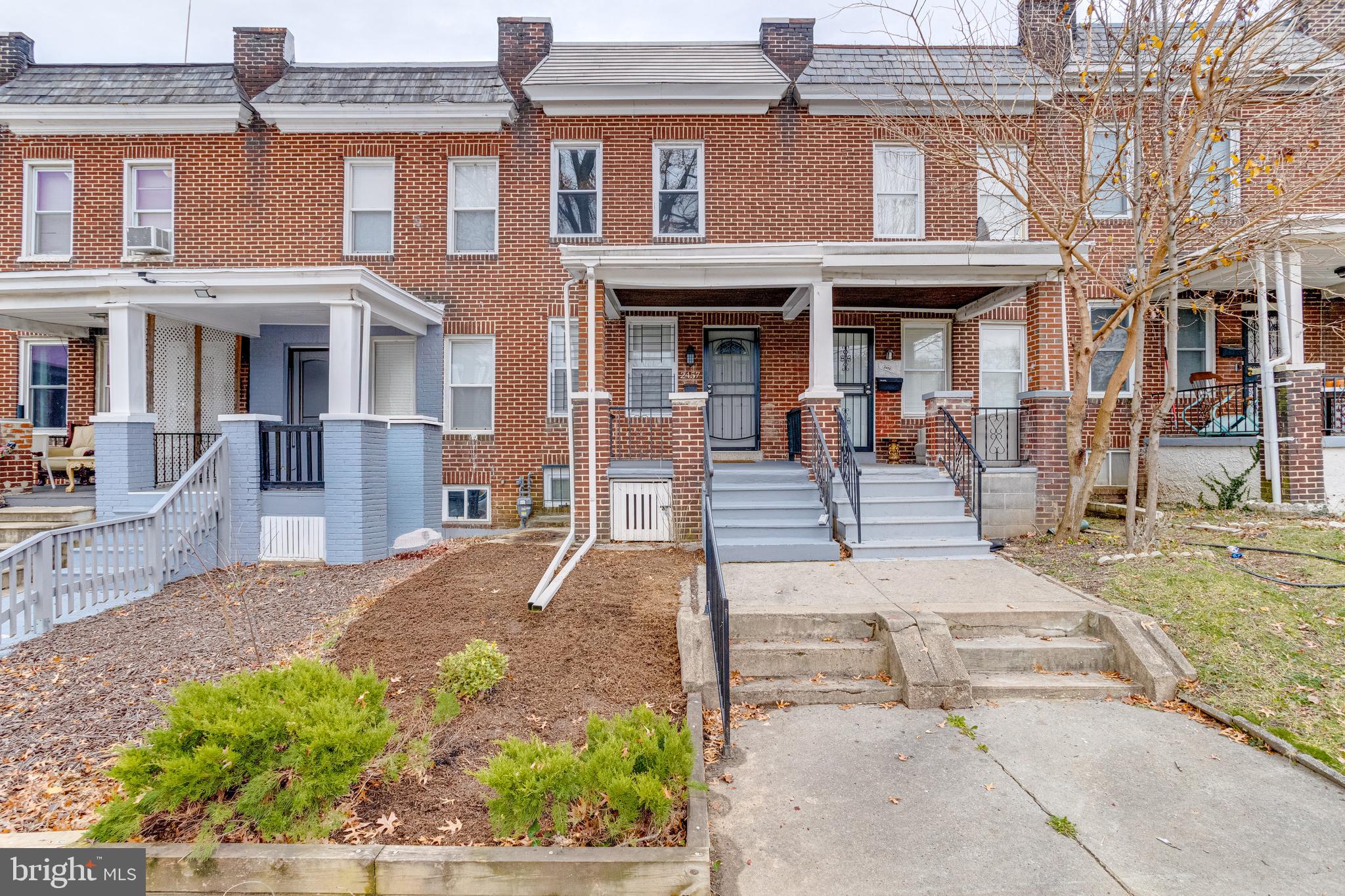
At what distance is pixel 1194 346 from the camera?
11602 mm

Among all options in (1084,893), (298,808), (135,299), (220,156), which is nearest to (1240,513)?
(1084,893)

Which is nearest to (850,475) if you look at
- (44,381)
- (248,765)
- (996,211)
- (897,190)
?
(897,190)

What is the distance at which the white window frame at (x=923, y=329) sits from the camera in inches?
442

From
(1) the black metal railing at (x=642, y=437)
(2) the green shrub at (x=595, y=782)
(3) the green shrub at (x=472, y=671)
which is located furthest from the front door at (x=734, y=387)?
(2) the green shrub at (x=595, y=782)

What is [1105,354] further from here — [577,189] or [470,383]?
[470,383]

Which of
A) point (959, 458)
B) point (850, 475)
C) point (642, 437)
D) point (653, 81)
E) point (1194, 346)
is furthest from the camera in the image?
point (1194, 346)

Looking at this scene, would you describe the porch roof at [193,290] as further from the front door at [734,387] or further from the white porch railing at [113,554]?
the front door at [734,387]

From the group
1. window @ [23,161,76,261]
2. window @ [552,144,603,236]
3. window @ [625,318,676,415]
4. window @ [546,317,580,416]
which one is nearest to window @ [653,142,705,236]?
window @ [552,144,603,236]

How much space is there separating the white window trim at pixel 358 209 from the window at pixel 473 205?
3.07 ft

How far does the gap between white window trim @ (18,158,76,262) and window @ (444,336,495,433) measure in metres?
6.67

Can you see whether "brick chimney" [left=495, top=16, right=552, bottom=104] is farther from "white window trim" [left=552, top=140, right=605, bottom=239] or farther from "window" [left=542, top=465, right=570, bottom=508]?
"window" [left=542, top=465, right=570, bottom=508]

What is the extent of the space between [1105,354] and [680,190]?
25.7 feet

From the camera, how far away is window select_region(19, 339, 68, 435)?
1119 centimetres

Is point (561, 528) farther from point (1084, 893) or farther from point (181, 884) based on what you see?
point (1084, 893)
